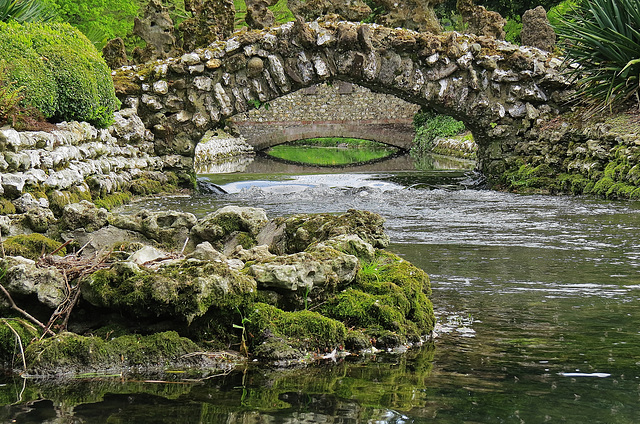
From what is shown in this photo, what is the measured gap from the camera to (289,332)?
372cm

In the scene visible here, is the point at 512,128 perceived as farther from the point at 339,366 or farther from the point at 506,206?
the point at 339,366

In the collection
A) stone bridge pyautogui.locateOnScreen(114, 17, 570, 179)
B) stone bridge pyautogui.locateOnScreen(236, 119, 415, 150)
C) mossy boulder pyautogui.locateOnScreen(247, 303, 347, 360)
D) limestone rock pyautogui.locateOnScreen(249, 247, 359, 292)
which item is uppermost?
stone bridge pyautogui.locateOnScreen(114, 17, 570, 179)

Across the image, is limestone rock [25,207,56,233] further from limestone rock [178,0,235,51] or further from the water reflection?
limestone rock [178,0,235,51]

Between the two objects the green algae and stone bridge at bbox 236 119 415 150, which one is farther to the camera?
stone bridge at bbox 236 119 415 150

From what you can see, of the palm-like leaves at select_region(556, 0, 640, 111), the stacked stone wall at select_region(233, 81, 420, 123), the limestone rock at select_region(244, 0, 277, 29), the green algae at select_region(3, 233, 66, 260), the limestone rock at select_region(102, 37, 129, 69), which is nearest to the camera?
the green algae at select_region(3, 233, 66, 260)

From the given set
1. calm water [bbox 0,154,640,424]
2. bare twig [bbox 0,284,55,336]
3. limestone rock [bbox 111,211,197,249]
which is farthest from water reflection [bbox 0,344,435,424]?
limestone rock [bbox 111,211,197,249]

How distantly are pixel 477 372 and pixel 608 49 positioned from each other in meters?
11.2

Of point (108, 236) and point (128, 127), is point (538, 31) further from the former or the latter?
point (108, 236)

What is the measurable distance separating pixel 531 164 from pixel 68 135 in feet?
28.7

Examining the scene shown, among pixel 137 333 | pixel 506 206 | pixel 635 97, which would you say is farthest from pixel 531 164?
pixel 137 333

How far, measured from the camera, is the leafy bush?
31.3 meters

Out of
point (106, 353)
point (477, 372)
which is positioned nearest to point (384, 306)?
point (477, 372)

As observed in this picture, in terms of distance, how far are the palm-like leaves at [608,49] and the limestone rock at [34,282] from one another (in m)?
10.8

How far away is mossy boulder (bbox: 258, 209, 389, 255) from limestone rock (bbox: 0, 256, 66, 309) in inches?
78.1
